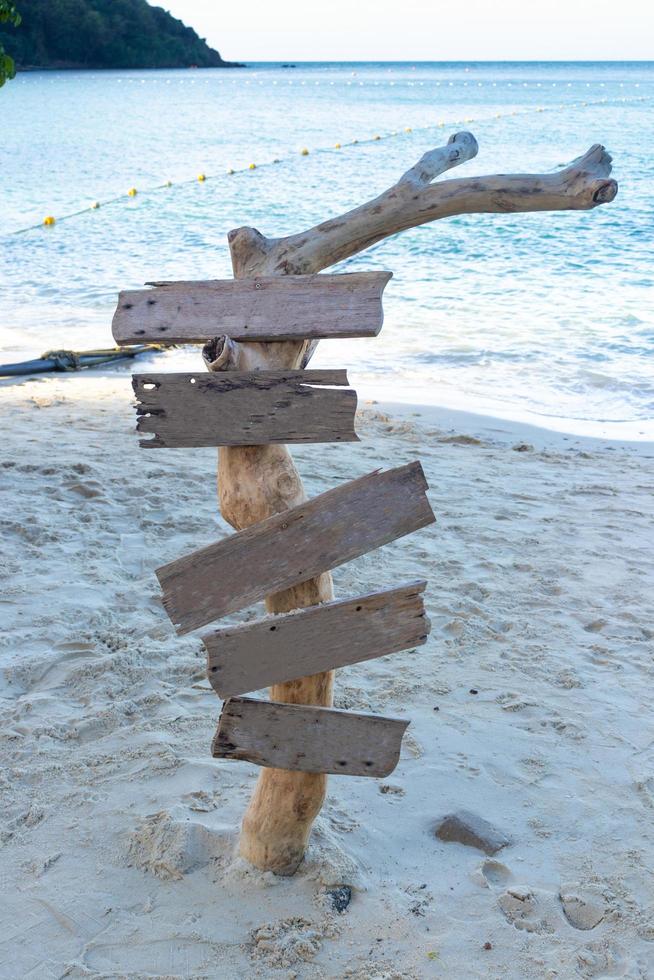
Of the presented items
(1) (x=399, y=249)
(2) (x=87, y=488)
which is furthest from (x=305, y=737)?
(1) (x=399, y=249)

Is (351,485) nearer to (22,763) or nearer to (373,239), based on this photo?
(373,239)

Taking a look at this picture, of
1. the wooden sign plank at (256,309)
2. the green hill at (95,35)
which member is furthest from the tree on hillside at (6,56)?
the green hill at (95,35)

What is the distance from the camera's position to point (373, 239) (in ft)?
8.72

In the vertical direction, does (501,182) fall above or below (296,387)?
above

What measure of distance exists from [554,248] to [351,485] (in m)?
16.6

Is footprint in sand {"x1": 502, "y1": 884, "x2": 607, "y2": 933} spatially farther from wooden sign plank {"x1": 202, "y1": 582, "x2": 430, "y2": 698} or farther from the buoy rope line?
the buoy rope line

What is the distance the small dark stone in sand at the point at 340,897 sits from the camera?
2771 mm

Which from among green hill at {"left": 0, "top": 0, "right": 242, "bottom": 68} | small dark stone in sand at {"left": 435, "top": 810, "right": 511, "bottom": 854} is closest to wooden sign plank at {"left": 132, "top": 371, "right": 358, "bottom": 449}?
small dark stone in sand at {"left": 435, "top": 810, "right": 511, "bottom": 854}

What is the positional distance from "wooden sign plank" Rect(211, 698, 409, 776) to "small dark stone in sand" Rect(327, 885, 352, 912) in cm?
46

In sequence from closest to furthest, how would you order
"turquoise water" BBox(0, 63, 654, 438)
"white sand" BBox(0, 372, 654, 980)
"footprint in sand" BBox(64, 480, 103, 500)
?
"white sand" BBox(0, 372, 654, 980), "footprint in sand" BBox(64, 480, 103, 500), "turquoise water" BBox(0, 63, 654, 438)

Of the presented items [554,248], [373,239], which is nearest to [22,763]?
[373,239]

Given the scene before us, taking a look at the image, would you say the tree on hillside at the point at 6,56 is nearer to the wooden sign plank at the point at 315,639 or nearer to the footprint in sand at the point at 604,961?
the wooden sign plank at the point at 315,639

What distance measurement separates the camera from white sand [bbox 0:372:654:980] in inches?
105

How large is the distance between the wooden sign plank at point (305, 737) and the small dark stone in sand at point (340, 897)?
46cm
